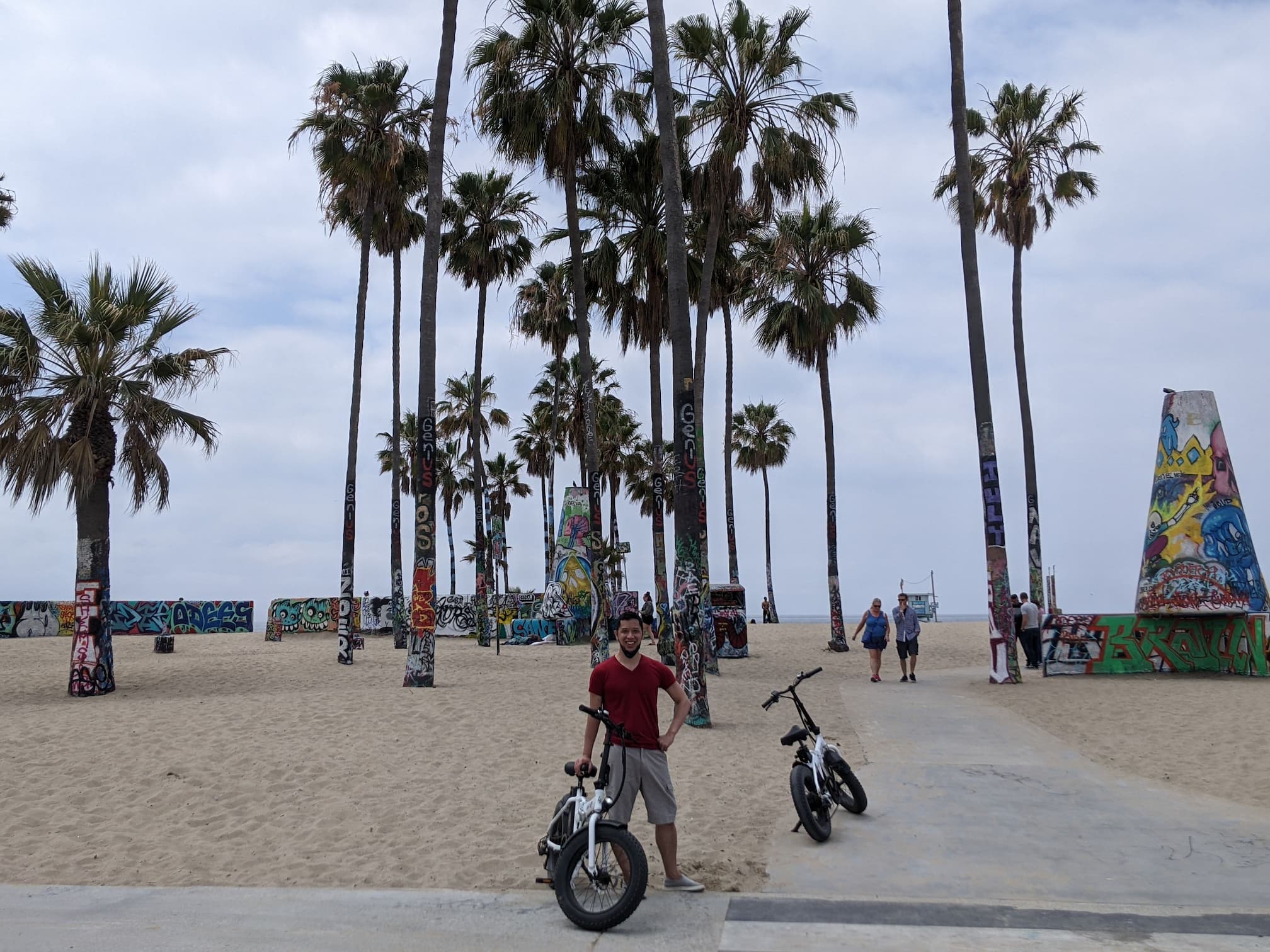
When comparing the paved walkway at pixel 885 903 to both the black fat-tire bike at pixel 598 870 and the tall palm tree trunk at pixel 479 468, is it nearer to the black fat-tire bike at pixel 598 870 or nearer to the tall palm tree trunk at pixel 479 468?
the black fat-tire bike at pixel 598 870

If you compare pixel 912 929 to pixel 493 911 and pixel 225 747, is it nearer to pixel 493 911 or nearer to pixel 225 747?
pixel 493 911

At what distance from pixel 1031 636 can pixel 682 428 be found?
1238 cm

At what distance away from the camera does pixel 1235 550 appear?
19781 millimetres

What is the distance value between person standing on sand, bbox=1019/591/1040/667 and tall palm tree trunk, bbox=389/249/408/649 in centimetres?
1698

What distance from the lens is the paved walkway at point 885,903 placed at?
5.59 meters

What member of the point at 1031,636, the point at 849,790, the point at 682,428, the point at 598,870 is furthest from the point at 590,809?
the point at 1031,636

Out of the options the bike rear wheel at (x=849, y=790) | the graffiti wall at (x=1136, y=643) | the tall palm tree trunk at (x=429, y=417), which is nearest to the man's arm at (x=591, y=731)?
the bike rear wheel at (x=849, y=790)

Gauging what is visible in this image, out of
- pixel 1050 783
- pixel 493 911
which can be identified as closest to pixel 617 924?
pixel 493 911

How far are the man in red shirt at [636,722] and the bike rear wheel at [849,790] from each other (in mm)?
2458

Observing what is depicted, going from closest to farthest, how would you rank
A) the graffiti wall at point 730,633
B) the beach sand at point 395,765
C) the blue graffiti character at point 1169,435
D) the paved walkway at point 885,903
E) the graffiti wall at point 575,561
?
the paved walkway at point 885,903, the beach sand at point 395,765, the blue graffiti character at point 1169,435, the graffiti wall at point 730,633, the graffiti wall at point 575,561

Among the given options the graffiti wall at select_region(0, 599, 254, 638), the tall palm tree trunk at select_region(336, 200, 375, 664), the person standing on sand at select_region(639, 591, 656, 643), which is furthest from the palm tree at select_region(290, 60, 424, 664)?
the graffiti wall at select_region(0, 599, 254, 638)

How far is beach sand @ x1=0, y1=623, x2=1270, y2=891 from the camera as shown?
301 inches

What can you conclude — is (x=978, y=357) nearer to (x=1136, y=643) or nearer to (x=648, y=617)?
(x=1136, y=643)

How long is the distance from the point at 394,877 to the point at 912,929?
3.60 m
